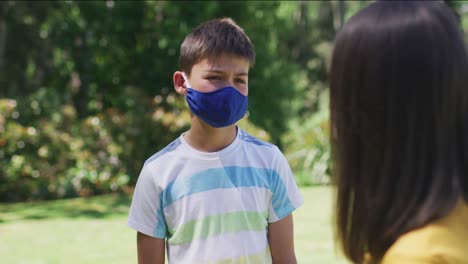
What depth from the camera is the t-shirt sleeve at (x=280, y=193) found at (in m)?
2.65

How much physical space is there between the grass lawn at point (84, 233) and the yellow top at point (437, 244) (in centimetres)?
485

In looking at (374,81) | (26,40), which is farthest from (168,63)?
(374,81)

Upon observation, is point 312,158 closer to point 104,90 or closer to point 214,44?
point 104,90

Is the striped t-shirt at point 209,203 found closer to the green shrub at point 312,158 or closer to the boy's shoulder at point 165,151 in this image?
the boy's shoulder at point 165,151

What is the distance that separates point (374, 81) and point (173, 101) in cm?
1188

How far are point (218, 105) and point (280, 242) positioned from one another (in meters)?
0.63

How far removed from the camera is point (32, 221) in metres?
8.81

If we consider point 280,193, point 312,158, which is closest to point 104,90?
point 312,158

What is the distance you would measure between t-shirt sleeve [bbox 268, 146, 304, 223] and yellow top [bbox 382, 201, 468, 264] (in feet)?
4.53

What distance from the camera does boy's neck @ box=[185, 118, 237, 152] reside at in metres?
2.67

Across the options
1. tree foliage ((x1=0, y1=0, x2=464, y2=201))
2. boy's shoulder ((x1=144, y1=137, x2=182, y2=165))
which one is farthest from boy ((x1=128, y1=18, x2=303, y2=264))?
tree foliage ((x1=0, y1=0, x2=464, y2=201))

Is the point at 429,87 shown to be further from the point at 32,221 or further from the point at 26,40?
the point at 26,40

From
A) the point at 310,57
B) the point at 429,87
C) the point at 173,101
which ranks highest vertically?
the point at 429,87

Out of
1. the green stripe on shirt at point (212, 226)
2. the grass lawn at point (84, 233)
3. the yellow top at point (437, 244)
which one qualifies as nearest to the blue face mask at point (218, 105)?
the green stripe on shirt at point (212, 226)
